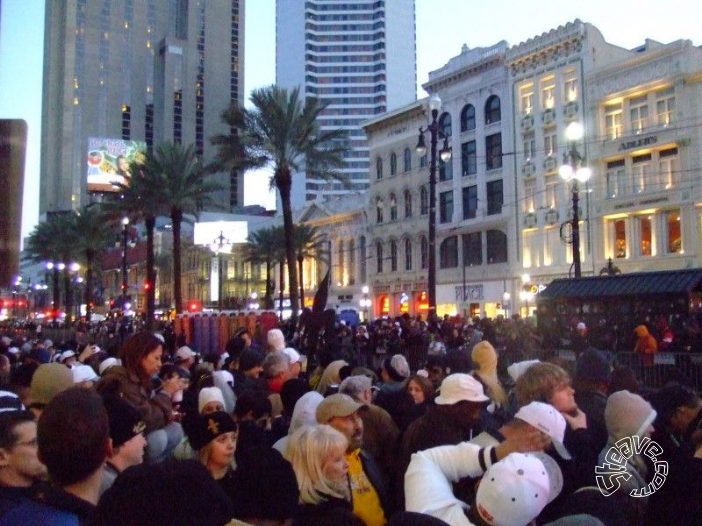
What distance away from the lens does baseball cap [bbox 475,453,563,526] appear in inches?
95.7

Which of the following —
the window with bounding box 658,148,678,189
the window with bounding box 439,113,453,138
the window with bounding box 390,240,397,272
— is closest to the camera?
the window with bounding box 658,148,678,189

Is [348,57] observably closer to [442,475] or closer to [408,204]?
[408,204]

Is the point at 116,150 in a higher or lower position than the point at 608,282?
higher

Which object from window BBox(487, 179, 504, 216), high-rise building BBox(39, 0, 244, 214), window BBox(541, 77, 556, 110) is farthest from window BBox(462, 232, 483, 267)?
high-rise building BBox(39, 0, 244, 214)

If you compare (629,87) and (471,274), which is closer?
(629,87)

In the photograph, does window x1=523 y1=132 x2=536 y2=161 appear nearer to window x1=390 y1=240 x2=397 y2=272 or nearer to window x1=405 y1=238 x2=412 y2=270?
window x1=405 y1=238 x2=412 y2=270

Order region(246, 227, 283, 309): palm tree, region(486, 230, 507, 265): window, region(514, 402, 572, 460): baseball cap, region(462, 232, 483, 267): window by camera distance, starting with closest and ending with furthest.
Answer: region(514, 402, 572, 460): baseball cap, region(486, 230, 507, 265): window, region(462, 232, 483, 267): window, region(246, 227, 283, 309): palm tree

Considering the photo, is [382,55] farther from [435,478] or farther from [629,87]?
[435,478]

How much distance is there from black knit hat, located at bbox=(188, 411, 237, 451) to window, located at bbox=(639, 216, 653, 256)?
37651 mm

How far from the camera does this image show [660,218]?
37.4 meters

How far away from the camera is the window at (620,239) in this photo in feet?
130

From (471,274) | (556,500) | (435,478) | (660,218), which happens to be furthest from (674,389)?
(471,274)

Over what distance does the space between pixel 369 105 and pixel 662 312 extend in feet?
406

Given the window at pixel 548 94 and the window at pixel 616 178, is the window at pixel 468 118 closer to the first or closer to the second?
the window at pixel 548 94
